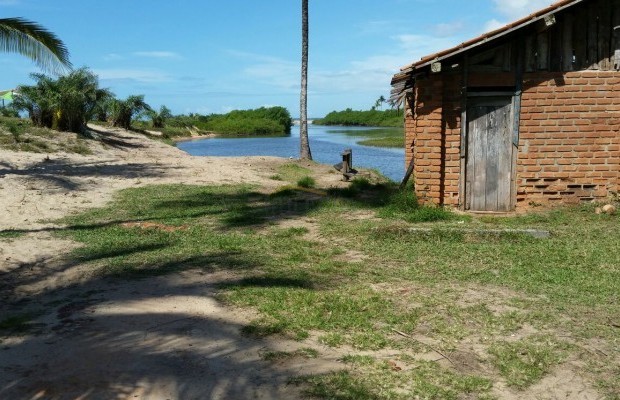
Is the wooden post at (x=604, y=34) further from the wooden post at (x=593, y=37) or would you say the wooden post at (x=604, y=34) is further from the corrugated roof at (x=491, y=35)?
the corrugated roof at (x=491, y=35)

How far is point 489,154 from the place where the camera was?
35.4 ft

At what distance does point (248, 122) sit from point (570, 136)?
71543 millimetres

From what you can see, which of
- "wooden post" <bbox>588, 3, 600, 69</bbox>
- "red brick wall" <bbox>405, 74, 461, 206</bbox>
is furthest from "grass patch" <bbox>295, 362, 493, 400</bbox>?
"wooden post" <bbox>588, 3, 600, 69</bbox>

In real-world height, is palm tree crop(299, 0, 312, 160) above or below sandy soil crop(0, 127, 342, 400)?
above

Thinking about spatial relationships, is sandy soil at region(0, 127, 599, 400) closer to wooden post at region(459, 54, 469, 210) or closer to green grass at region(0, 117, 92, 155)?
wooden post at region(459, 54, 469, 210)

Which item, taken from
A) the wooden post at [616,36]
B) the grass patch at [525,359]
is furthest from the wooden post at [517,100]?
the grass patch at [525,359]

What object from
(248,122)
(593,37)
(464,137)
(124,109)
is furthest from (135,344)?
(248,122)

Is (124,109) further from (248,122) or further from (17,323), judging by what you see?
(248,122)

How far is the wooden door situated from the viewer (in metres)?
10.7

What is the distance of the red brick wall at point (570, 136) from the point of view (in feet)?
34.2

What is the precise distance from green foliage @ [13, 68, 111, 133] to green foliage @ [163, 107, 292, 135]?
3817cm

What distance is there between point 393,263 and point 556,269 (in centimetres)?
183

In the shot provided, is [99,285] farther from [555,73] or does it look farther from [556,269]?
[555,73]

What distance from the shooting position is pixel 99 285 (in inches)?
260
